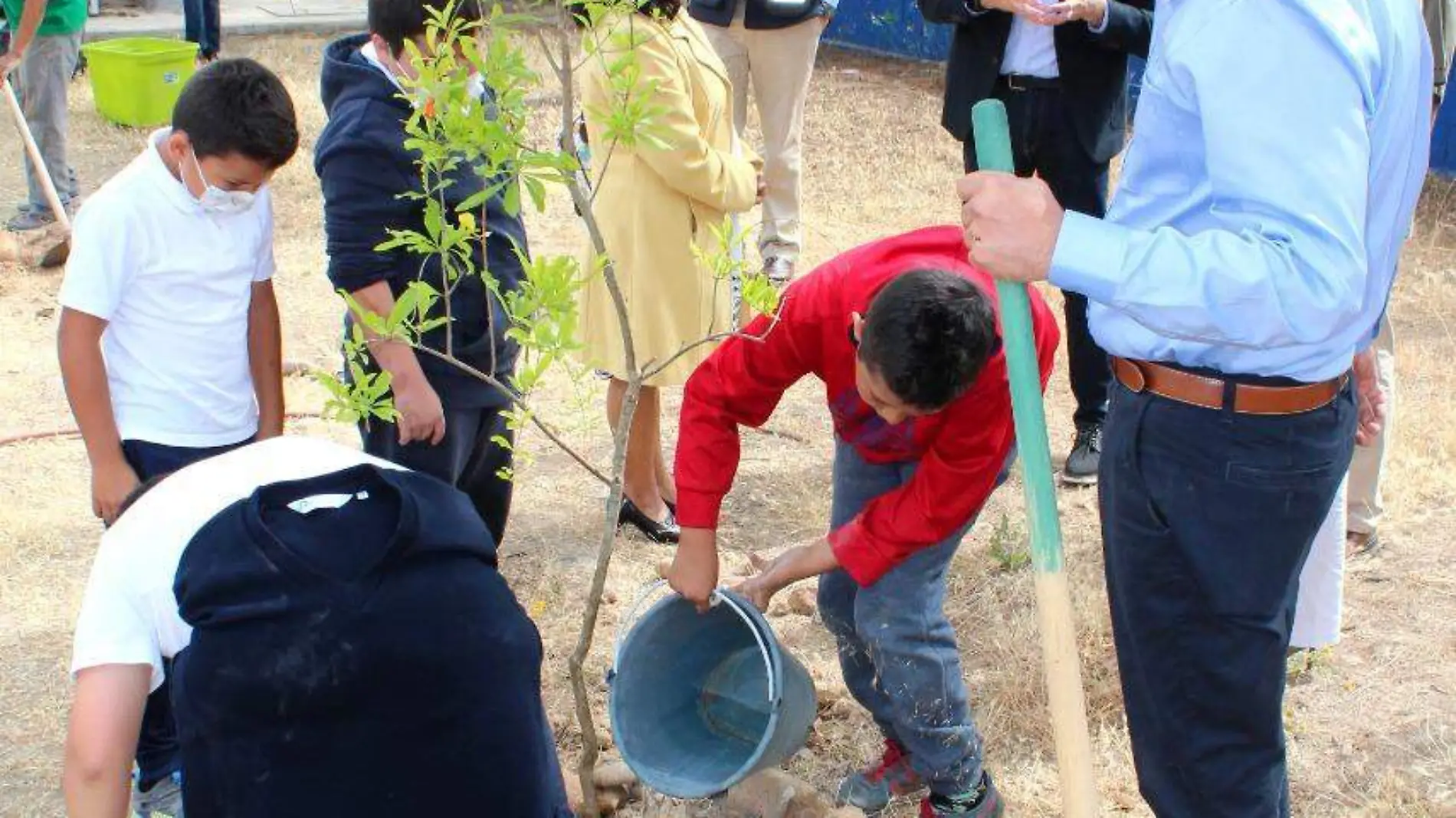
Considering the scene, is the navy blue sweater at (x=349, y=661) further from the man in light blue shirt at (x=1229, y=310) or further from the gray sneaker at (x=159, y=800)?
the gray sneaker at (x=159, y=800)

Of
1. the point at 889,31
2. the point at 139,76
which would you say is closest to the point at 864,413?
the point at 139,76

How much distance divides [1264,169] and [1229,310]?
17cm

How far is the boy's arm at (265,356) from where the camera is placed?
3281mm

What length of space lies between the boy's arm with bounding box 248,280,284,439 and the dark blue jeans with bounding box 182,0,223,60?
7.20 meters

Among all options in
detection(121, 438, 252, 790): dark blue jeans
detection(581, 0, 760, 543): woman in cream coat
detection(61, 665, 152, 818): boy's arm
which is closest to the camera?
detection(61, 665, 152, 818): boy's arm

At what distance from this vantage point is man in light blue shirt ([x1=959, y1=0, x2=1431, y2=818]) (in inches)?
74.2

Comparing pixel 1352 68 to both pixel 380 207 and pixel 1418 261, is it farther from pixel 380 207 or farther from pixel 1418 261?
pixel 1418 261

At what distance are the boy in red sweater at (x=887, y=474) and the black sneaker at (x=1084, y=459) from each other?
170 centimetres

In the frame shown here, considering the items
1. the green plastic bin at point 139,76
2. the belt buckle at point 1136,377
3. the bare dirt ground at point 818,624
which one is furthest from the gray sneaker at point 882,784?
the green plastic bin at point 139,76

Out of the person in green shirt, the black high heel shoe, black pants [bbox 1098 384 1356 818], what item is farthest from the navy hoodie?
the person in green shirt

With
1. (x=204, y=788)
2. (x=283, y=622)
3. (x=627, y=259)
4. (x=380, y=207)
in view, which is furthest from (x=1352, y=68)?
(x=627, y=259)

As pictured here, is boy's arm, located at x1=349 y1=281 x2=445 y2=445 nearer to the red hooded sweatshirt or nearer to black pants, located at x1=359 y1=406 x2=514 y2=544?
black pants, located at x1=359 y1=406 x2=514 y2=544

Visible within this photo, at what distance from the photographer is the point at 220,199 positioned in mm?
3098

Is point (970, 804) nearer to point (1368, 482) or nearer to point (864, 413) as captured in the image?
point (864, 413)
